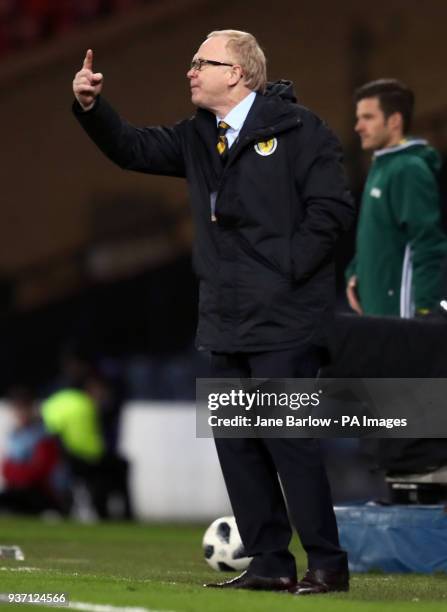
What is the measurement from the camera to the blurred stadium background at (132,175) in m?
15.3

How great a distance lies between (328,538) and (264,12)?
11453 mm

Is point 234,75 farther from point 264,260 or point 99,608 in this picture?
point 99,608

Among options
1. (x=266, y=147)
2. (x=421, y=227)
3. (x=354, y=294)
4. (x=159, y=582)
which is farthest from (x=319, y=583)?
(x=354, y=294)

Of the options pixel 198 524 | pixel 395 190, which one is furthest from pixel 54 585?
pixel 198 524

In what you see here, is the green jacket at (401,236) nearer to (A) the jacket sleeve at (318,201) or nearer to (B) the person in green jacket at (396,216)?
(B) the person in green jacket at (396,216)

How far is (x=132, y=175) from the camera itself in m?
17.2

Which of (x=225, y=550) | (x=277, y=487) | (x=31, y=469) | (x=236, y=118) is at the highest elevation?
(x=236, y=118)

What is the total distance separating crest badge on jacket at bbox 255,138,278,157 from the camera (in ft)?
17.4

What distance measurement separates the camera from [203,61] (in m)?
5.38

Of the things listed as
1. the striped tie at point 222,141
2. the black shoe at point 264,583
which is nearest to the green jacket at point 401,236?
the striped tie at point 222,141

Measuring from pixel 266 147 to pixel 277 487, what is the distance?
1064 mm

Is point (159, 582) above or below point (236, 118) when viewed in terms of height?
below

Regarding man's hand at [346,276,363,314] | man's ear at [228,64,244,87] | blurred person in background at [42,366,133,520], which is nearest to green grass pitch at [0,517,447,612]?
man's hand at [346,276,363,314]

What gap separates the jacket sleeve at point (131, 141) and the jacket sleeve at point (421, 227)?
1.96 meters
